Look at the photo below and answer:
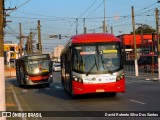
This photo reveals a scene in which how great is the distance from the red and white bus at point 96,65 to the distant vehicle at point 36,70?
642 inches

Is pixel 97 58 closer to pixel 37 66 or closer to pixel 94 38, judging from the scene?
pixel 94 38

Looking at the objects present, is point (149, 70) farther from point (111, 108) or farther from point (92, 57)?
point (111, 108)

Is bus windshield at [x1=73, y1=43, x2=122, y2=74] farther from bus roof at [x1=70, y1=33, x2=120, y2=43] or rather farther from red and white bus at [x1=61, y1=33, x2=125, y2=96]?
bus roof at [x1=70, y1=33, x2=120, y2=43]

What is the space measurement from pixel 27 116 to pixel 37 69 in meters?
21.7

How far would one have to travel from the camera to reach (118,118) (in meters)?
13.0

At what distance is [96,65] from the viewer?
19.5 meters

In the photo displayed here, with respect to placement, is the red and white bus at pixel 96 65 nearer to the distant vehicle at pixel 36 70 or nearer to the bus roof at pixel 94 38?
the bus roof at pixel 94 38

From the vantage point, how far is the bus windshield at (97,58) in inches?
766

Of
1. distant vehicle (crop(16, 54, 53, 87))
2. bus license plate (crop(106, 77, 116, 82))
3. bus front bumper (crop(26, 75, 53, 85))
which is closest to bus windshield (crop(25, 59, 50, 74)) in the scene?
distant vehicle (crop(16, 54, 53, 87))

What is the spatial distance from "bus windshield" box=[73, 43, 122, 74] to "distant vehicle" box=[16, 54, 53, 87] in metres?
16.7

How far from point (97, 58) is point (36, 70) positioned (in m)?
17.4

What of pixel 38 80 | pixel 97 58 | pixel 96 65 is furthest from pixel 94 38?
pixel 38 80

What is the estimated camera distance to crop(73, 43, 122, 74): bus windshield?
19453mm

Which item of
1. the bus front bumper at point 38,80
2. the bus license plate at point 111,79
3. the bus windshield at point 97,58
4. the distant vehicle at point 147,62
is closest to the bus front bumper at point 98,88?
the bus license plate at point 111,79
